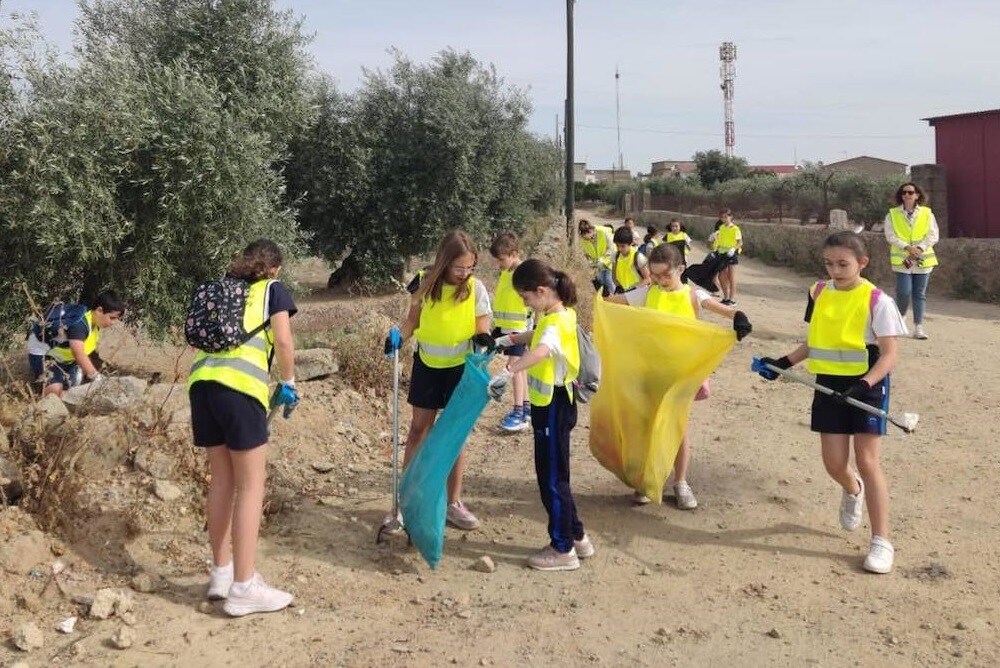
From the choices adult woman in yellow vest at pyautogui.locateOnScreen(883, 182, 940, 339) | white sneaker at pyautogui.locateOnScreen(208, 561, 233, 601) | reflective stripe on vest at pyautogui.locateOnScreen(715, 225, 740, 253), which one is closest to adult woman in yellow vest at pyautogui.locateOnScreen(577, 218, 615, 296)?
reflective stripe on vest at pyautogui.locateOnScreen(715, 225, 740, 253)

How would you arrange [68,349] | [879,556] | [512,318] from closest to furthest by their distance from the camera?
1. [879,556]
2. [68,349]
3. [512,318]

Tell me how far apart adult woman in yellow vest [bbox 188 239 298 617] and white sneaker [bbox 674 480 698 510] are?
223 centimetres

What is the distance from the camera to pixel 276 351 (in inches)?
145

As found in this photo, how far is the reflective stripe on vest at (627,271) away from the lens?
9555mm

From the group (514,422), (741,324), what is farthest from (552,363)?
(514,422)

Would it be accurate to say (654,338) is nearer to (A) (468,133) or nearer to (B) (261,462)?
(B) (261,462)

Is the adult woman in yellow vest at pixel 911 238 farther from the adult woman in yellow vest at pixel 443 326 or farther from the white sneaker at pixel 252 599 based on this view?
the white sneaker at pixel 252 599

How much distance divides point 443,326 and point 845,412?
6.30 ft

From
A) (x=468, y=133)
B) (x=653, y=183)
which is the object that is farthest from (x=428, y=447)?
(x=653, y=183)

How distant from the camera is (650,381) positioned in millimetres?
4836

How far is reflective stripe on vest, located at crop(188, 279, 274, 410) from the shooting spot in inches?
140

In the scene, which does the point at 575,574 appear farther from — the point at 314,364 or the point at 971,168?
the point at 971,168

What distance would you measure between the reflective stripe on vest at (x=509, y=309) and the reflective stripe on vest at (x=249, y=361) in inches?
122

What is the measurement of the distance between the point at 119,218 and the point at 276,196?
201cm
